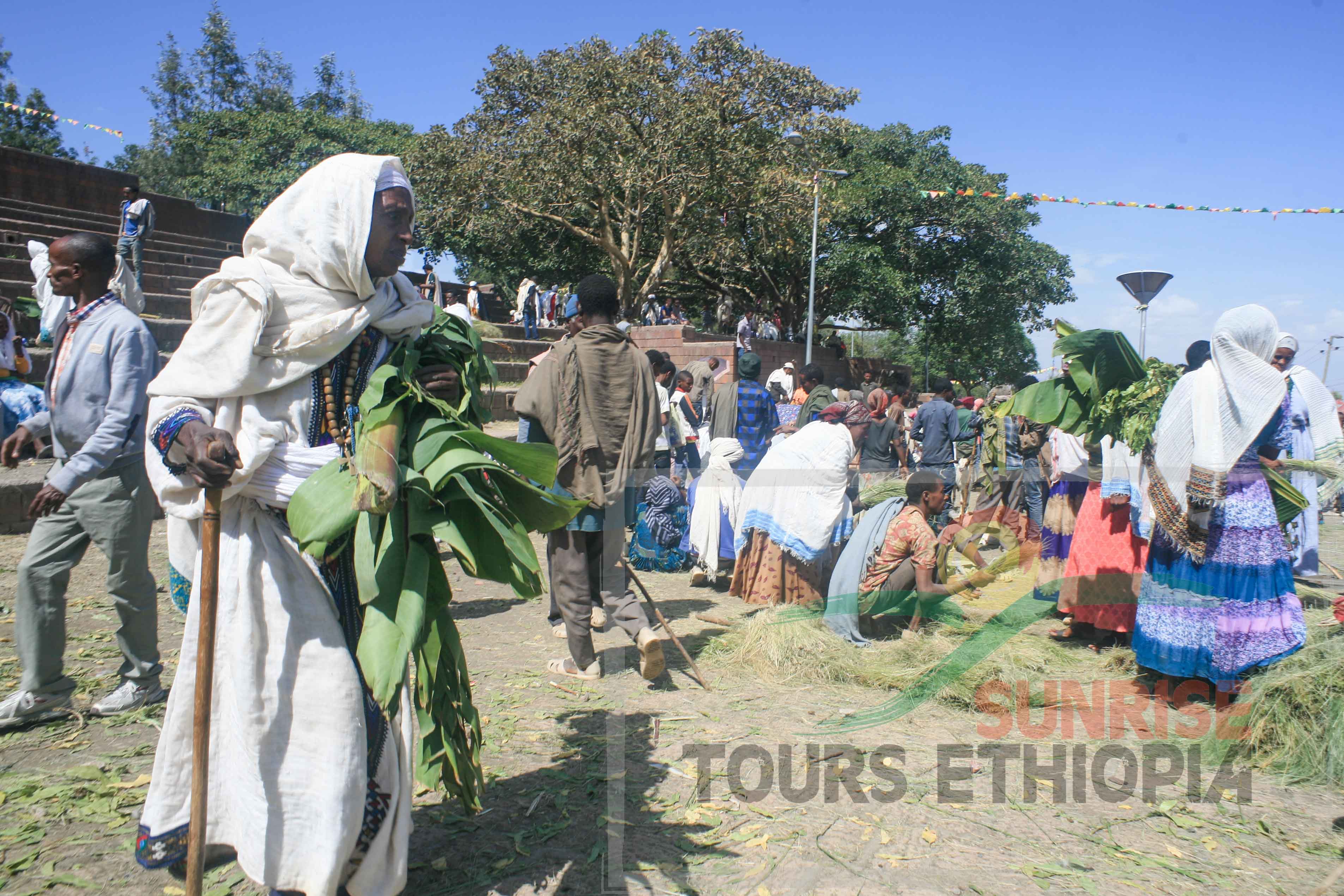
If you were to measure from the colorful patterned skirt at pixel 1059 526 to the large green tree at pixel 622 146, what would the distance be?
15128mm

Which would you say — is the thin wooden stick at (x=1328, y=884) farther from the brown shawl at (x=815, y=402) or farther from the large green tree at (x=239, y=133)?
the large green tree at (x=239, y=133)

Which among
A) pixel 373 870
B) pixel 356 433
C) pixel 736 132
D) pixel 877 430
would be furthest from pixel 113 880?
pixel 736 132

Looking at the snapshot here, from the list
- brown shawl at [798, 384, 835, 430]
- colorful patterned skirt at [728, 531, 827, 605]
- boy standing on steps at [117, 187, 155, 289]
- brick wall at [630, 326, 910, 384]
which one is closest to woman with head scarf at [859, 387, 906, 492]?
brown shawl at [798, 384, 835, 430]

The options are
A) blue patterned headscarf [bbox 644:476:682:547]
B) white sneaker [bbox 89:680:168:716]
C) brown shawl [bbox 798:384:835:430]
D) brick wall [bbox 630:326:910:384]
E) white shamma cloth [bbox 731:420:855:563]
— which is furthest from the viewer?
brick wall [bbox 630:326:910:384]

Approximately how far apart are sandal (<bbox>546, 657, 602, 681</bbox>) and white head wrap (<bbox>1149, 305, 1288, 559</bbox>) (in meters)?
2.93

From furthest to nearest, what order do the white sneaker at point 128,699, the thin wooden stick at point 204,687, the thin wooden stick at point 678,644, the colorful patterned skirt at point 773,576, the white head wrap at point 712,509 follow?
1. the white head wrap at point 712,509
2. the colorful patterned skirt at point 773,576
3. the thin wooden stick at point 678,644
4. the white sneaker at point 128,699
5. the thin wooden stick at point 204,687

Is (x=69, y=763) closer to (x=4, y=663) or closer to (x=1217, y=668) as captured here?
(x=4, y=663)

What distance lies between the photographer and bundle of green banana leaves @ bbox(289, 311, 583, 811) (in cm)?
Answer: 208

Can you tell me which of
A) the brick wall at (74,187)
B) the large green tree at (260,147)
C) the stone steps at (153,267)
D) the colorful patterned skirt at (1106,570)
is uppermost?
the large green tree at (260,147)

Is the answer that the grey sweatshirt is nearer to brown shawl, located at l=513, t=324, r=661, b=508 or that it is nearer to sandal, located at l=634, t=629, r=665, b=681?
brown shawl, located at l=513, t=324, r=661, b=508

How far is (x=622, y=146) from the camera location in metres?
20.0

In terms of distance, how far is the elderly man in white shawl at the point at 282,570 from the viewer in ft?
6.98

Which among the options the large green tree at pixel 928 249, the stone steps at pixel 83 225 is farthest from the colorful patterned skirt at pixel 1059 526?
the large green tree at pixel 928 249

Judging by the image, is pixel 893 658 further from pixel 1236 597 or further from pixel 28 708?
pixel 28 708
